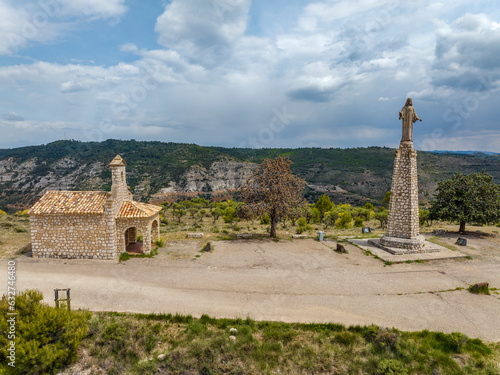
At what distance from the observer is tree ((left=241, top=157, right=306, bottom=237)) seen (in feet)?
61.6

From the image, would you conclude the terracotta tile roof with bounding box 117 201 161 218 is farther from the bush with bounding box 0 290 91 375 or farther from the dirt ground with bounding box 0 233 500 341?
the bush with bounding box 0 290 91 375

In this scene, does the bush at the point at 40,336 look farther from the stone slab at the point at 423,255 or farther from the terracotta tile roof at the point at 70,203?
the stone slab at the point at 423,255

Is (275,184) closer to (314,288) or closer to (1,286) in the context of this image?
(314,288)

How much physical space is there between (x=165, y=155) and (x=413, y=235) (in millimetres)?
96869

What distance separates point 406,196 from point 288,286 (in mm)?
10099

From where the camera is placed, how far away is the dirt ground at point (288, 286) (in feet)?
31.8

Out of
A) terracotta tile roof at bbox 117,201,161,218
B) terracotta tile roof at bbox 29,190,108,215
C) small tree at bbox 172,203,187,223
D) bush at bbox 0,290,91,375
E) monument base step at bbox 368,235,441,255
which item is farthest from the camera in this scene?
small tree at bbox 172,203,187,223

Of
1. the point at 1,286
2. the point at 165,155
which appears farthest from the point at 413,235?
the point at 165,155

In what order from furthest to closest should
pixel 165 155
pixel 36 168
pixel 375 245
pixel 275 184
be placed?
pixel 165 155 → pixel 36 168 → pixel 275 184 → pixel 375 245

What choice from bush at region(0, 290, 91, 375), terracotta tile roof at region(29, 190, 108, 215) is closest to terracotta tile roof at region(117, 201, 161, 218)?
terracotta tile roof at region(29, 190, 108, 215)

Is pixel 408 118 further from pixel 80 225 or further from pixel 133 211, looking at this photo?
pixel 80 225

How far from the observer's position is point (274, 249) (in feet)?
57.1

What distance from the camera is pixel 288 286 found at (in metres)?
11.9

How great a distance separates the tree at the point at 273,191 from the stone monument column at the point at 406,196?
6.07 meters
